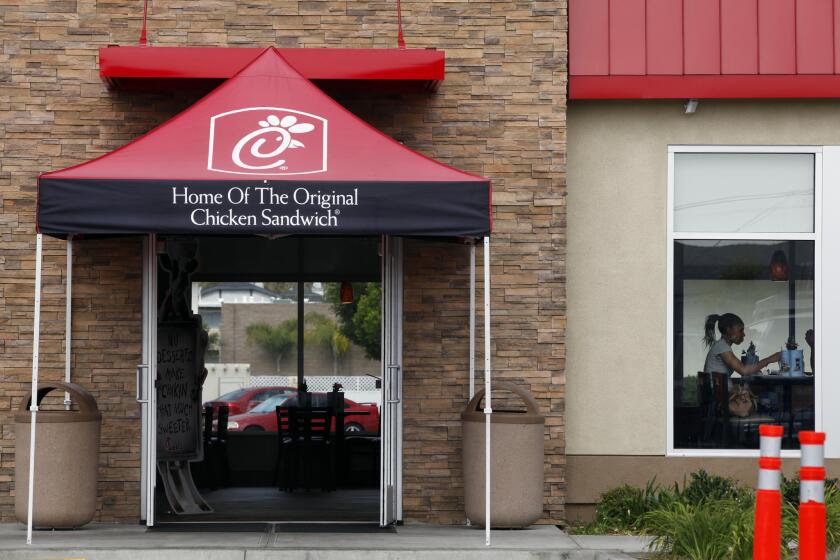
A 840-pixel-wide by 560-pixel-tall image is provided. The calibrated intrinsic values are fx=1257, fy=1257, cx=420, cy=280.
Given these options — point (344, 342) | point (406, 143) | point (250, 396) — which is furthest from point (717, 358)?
point (344, 342)

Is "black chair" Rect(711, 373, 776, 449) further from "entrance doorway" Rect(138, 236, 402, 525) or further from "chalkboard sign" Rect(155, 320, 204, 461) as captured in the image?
"chalkboard sign" Rect(155, 320, 204, 461)

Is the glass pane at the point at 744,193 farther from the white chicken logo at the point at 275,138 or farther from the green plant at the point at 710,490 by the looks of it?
the white chicken logo at the point at 275,138

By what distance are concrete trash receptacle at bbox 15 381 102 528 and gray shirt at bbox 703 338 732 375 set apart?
562cm

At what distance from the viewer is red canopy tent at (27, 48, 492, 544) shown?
9203 mm

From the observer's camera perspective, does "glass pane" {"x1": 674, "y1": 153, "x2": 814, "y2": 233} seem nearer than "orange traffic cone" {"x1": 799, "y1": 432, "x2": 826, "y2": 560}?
No

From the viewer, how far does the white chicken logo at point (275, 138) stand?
948 cm

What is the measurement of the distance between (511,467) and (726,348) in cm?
281

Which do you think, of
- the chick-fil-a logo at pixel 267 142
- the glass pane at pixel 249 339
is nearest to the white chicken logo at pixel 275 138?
the chick-fil-a logo at pixel 267 142

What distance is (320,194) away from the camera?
9.27 m

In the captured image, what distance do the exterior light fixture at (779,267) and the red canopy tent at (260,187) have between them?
351 centimetres

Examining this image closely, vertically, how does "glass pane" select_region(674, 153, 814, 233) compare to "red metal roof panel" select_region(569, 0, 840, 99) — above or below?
below

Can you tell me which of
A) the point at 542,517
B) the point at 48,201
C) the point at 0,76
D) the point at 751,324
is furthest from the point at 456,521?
the point at 0,76

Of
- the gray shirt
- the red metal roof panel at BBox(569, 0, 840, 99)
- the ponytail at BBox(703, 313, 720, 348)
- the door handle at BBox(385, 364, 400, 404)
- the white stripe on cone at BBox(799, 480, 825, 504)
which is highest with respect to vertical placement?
the red metal roof panel at BBox(569, 0, 840, 99)

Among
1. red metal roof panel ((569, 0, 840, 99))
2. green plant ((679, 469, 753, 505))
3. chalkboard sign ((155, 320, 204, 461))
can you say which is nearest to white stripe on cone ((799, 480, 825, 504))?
green plant ((679, 469, 753, 505))
